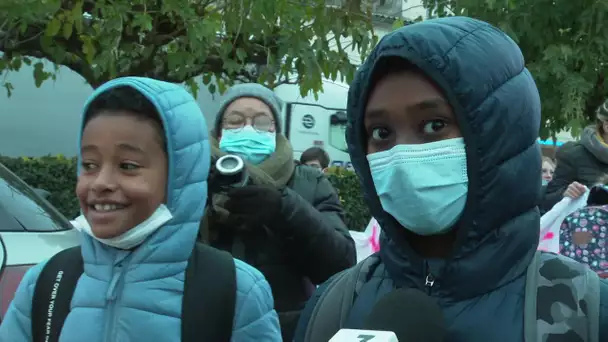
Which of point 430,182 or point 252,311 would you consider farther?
point 252,311

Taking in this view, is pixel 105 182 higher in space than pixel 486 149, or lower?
lower

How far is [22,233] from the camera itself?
13.4 feet

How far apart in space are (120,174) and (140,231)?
161 mm

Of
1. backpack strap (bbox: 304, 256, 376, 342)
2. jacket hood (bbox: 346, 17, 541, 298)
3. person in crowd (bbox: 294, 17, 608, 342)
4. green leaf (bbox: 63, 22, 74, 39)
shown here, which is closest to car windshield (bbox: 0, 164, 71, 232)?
green leaf (bbox: 63, 22, 74, 39)

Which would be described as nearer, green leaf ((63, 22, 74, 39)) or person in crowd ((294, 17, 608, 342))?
person in crowd ((294, 17, 608, 342))

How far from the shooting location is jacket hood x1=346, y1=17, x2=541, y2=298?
1.54 m

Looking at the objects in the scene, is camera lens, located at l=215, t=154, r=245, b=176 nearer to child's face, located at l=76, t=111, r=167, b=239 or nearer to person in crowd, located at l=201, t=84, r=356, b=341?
person in crowd, located at l=201, t=84, r=356, b=341

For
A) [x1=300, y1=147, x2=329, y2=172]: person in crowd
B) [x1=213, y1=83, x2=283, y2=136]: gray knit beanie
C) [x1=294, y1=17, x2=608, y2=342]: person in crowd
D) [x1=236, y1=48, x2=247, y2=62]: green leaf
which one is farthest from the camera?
[x1=300, y1=147, x2=329, y2=172]: person in crowd

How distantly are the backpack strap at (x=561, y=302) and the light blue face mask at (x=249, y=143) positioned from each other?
1.86 m

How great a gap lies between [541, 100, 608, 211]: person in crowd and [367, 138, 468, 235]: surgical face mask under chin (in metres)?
3.45

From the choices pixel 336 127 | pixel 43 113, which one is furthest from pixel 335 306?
pixel 336 127

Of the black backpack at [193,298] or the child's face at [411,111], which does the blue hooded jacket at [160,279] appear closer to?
the black backpack at [193,298]

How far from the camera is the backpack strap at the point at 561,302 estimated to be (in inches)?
57.0

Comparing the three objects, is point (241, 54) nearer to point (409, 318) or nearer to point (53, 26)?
point (53, 26)
